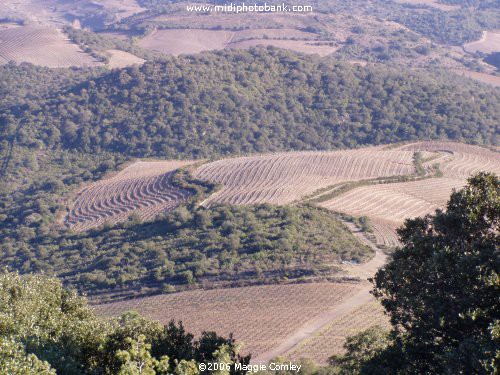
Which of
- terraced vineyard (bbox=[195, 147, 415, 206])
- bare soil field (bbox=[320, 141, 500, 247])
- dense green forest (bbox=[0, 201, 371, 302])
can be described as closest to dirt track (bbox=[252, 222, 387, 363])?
dense green forest (bbox=[0, 201, 371, 302])

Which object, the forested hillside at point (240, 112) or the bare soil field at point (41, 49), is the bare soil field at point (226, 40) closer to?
the bare soil field at point (41, 49)

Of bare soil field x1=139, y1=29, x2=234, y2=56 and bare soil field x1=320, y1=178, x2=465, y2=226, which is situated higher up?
bare soil field x1=139, y1=29, x2=234, y2=56

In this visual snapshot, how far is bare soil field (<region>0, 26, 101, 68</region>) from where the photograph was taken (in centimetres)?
11975

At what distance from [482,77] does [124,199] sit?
338 feet

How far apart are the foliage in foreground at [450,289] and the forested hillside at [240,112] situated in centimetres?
6494

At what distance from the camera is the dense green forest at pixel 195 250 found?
134 ft

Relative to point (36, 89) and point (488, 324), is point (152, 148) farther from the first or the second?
point (488, 324)

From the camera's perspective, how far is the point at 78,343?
16656mm

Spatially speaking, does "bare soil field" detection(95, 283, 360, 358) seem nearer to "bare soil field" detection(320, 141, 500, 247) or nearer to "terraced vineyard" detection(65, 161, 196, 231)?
"bare soil field" detection(320, 141, 500, 247)

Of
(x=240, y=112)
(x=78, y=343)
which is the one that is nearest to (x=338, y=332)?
(x=78, y=343)

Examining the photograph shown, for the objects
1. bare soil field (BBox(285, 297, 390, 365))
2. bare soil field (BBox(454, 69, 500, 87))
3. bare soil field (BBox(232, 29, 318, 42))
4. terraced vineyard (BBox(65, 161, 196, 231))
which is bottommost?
bare soil field (BBox(454, 69, 500, 87))

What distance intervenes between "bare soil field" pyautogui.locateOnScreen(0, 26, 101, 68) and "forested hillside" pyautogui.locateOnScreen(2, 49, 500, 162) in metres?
30.0

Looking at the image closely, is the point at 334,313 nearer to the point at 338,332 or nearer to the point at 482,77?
the point at 338,332

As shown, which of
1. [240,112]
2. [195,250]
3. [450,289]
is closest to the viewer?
[450,289]
